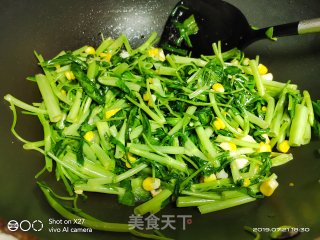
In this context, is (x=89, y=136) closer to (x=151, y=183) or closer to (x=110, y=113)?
(x=110, y=113)

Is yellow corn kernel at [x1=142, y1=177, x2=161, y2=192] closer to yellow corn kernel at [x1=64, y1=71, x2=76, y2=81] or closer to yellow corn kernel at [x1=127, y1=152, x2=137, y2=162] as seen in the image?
yellow corn kernel at [x1=127, y1=152, x2=137, y2=162]

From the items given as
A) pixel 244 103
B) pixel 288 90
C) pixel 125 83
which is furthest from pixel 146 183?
pixel 288 90

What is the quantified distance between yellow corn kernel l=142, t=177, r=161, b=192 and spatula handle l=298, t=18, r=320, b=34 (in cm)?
152

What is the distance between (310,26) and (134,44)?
1486 mm

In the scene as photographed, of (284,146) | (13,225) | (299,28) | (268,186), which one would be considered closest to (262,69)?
(299,28)

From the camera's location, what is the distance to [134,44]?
131 inches

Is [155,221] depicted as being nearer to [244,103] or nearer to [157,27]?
[244,103]

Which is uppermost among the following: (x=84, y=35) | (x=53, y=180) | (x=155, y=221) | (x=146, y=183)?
(x=84, y=35)

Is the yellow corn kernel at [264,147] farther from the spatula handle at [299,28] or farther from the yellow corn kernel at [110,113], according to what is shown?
the yellow corn kernel at [110,113]

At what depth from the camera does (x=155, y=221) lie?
231 cm

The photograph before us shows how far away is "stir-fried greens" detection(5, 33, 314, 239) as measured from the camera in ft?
7.96

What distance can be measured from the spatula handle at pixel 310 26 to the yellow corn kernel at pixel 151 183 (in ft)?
4.97

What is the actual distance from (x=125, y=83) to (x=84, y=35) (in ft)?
2.64

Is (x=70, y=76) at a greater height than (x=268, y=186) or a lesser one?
greater
